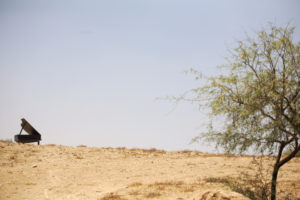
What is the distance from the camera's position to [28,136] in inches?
912

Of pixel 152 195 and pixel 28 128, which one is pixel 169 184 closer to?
pixel 152 195

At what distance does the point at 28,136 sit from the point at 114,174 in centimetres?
1108

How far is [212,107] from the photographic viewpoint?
9.91m

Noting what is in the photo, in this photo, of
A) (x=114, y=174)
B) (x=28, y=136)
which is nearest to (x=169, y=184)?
(x=114, y=174)

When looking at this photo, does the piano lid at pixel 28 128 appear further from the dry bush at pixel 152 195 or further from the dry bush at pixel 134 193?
the dry bush at pixel 152 195

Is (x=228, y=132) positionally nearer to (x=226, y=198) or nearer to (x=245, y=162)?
(x=226, y=198)

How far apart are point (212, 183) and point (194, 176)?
1970 mm

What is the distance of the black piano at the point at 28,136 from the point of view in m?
22.7

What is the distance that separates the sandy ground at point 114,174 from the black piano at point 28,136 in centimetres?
159

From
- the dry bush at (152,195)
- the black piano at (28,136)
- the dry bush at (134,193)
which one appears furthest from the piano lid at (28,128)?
the dry bush at (152,195)

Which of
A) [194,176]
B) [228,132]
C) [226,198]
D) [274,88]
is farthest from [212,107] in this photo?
[194,176]

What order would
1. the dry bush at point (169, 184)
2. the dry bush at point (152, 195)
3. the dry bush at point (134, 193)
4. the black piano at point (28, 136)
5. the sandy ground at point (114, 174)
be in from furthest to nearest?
the black piano at point (28, 136), the dry bush at point (169, 184), the sandy ground at point (114, 174), the dry bush at point (134, 193), the dry bush at point (152, 195)

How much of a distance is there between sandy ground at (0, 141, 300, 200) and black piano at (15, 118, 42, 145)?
1.59 metres

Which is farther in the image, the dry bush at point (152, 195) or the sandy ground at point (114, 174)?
the sandy ground at point (114, 174)
